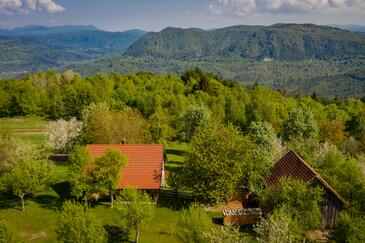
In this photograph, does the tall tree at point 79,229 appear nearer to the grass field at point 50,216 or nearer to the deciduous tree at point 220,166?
the grass field at point 50,216

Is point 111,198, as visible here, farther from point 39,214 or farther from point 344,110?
point 344,110

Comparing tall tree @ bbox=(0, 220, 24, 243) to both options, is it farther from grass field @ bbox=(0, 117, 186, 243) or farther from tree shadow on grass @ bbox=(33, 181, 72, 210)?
tree shadow on grass @ bbox=(33, 181, 72, 210)

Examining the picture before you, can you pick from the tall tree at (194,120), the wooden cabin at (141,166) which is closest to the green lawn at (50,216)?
the wooden cabin at (141,166)

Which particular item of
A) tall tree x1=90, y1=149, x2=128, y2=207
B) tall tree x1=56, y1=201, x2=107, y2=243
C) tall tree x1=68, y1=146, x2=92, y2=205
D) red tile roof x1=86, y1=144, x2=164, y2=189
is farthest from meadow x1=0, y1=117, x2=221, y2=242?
tall tree x1=56, y1=201, x2=107, y2=243

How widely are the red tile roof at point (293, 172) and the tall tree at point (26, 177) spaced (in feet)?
81.8

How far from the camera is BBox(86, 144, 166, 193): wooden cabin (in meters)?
40.0

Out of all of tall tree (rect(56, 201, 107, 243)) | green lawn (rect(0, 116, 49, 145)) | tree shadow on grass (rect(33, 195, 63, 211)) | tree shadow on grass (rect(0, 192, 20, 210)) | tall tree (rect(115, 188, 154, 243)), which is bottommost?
green lawn (rect(0, 116, 49, 145))

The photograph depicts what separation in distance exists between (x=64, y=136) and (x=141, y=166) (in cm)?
1886

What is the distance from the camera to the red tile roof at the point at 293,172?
3430 cm

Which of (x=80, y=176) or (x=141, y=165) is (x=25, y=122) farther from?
(x=80, y=176)

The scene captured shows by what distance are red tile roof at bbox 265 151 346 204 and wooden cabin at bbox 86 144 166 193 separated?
41.2 ft

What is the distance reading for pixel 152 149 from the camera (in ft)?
141

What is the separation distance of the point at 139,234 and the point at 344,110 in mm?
77147

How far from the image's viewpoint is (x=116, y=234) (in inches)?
1298
